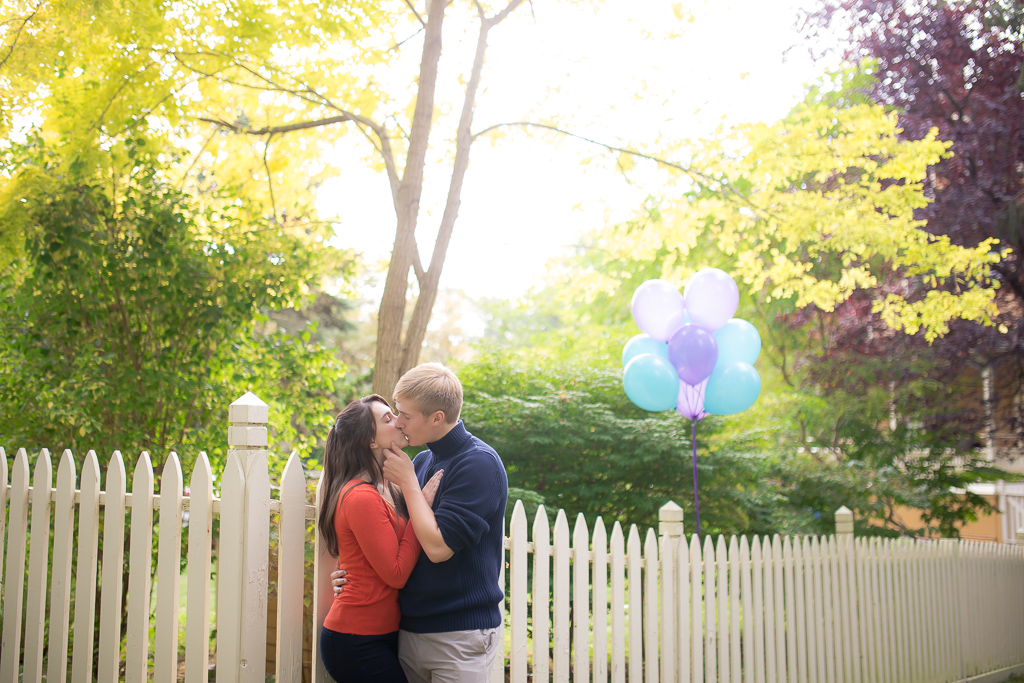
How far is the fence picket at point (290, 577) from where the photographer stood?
258 centimetres

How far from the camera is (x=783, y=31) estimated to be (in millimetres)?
10609

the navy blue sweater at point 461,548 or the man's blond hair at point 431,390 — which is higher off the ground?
the man's blond hair at point 431,390

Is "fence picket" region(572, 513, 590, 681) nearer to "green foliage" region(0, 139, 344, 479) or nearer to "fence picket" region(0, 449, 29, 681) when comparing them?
"green foliage" region(0, 139, 344, 479)

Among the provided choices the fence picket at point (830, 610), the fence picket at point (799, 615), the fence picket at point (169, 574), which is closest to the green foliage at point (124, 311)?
the fence picket at point (169, 574)

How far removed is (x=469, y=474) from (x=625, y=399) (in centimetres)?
510

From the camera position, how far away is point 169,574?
2.73 m

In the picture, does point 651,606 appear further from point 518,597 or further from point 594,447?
point 594,447

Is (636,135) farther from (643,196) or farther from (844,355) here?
(844,355)

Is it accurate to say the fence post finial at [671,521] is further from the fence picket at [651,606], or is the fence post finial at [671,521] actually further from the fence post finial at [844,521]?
the fence post finial at [844,521]

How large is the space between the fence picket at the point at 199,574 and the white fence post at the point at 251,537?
4.0 inches

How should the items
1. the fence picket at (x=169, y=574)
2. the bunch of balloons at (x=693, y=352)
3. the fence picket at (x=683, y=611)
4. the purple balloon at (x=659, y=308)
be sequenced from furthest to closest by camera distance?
the purple balloon at (x=659, y=308)
the bunch of balloons at (x=693, y=352)
the fence picket at (x=683, y=611)
the fence picket at (x=169, y=574)

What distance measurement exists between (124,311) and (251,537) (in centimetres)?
258

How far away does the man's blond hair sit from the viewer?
2.34 m

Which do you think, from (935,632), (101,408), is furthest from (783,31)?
(101,408)
